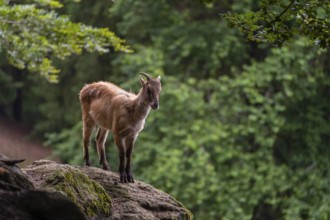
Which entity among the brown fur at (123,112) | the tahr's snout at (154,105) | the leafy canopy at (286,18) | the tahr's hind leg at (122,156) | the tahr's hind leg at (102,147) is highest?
the leafy canopy at (286,18)

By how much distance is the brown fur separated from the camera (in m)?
10.2

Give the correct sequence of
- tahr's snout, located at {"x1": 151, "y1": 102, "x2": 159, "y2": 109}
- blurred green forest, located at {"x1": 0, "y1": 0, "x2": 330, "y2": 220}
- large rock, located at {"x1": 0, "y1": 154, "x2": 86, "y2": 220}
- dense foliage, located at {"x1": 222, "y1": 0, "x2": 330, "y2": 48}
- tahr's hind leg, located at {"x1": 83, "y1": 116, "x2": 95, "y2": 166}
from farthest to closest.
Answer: blurred green forest, located at {"x1": 0, "y1": 0, "x2": 330, "y2": 220} < tahr's hind leg, located at {"x1": 83, "y1": 116, "x2": 95, "y2": 166} < tahr's snout, located at {"x1": 151, "y1": 102, "x2": 159, "y2": 109} < dense foliage, located at {"x1": 222, "y1": 0, "x2": 330, "y2": 48} < large rock, located at {"x1": 0, "y1": 154, "x2": 86, "y2": 220}

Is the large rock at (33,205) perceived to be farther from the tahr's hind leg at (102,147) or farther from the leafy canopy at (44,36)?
the leafy canopy at (44,36)

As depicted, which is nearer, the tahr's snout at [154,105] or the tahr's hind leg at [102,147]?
the tahr's snout at [154,105]

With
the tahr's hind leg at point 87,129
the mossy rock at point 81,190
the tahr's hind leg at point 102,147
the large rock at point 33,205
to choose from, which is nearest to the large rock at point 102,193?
the mossy rock at point 81,190

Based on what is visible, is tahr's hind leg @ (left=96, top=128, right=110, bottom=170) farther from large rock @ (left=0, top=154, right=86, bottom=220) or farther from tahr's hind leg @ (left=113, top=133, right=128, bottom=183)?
large rock @ (left=0, top=154, right=86, bottom=220)

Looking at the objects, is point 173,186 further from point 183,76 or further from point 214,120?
point 183,76

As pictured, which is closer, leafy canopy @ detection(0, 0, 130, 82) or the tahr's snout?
the tahr's snout

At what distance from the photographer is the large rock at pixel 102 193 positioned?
8.70 meters

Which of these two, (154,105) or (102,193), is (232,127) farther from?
(102,193)

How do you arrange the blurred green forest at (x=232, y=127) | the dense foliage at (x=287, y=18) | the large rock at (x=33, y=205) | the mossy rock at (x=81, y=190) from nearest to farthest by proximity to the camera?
the large rock at (x=33, y=205), the dense foliage at (x=287, y=18), the mossy rock at (x=81, y=190), the blurred green forest at (x=232, y=127)

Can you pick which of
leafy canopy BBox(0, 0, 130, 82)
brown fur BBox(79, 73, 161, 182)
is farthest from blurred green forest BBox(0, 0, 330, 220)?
brown fur BBox(79, 73, 161, 182)

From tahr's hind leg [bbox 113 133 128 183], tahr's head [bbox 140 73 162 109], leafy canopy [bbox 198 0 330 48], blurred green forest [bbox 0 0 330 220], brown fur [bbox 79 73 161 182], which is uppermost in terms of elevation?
leafy canopy [bbox 198 0 330 48]

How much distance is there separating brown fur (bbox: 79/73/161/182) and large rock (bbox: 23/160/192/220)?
32 cm
